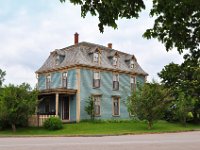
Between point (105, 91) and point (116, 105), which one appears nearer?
point (105, 91)

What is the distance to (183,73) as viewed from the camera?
5270 mm

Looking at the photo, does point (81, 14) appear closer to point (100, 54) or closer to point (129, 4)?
point (129, 4)

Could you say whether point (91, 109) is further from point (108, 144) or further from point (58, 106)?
point (108, 144)

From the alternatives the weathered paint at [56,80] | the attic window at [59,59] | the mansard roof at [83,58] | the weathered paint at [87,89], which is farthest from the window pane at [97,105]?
the attic window at [59,59]

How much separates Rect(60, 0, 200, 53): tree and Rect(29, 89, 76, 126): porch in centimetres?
3215

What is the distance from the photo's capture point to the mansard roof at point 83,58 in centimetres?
4197

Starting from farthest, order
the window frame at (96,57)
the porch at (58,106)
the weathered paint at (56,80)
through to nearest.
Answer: the weathered paint at (56,80), the window frame at (96,57), the porch at (58,106)

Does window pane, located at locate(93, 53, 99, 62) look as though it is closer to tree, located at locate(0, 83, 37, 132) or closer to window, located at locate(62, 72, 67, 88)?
window, located at locate(62, 72, 67, 88)

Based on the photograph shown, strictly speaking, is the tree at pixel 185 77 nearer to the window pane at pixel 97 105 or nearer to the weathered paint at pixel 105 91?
the weathered paint at pixel 105 91

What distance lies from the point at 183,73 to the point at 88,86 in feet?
119

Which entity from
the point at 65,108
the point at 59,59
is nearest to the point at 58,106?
the point at 65,108

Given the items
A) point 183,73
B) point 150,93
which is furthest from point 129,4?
point 150,93

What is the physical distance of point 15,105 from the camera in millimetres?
32500

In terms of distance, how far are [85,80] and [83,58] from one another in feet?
7.67
